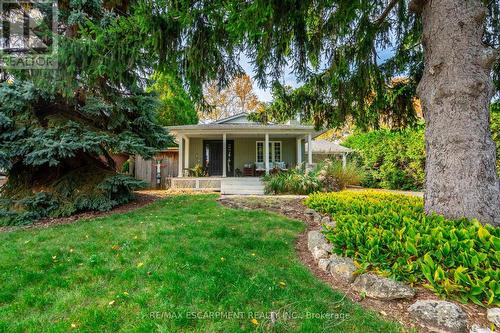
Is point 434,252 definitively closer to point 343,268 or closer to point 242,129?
point 343,268

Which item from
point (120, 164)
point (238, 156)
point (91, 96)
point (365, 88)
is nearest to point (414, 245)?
point (365, 88)

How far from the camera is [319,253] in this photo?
3709 millimetres

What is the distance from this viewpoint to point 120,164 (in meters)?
14.4

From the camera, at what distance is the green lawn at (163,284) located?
228 cm

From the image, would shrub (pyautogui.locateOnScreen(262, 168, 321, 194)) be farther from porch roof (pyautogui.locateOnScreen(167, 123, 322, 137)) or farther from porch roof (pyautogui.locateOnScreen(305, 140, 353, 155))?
porch roof (pyautogui.locateOnScreen(305, 140, 353, 155))

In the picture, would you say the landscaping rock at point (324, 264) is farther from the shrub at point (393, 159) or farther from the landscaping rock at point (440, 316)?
the shrub at point (393, 159)

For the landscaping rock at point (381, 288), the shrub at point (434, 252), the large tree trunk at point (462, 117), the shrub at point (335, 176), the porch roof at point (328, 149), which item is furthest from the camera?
the porch roof at point (328, 149)

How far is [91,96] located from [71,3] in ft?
7.64

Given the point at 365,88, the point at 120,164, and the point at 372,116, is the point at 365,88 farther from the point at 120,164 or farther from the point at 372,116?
the point at 120,164

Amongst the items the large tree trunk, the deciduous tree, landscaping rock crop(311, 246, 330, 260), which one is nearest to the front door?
the deciduous tree

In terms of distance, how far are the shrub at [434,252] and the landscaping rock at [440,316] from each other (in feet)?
0.50

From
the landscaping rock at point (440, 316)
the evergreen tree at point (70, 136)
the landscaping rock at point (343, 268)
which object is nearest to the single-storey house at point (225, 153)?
the evergreen tree at point (70, 136)

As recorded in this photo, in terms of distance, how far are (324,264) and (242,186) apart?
772 cm

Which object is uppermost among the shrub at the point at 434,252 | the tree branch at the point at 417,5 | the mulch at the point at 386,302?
the tree branch at the point at 417,5
